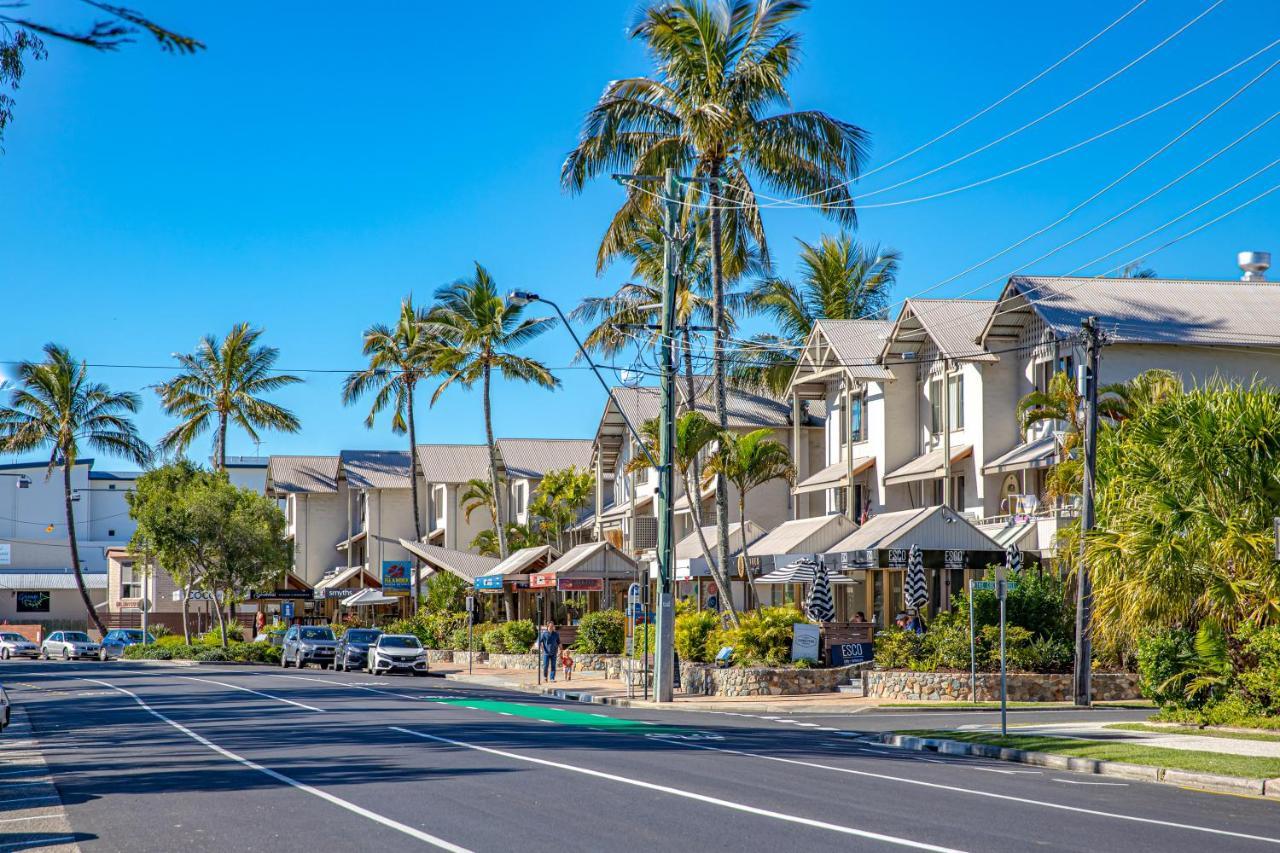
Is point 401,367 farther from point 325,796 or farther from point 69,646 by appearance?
point 325,796

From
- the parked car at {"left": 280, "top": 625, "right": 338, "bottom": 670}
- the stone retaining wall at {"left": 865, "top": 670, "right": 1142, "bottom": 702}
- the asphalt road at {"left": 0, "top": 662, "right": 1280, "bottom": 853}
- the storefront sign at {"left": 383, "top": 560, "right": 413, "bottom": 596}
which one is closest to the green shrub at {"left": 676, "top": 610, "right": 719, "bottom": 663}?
the stone retaining wall at {"left": 865, "top": 670, "right": 1142, "bottom": 702}

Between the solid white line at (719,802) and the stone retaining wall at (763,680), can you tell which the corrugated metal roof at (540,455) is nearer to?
the stone retaining wall at (763,680)

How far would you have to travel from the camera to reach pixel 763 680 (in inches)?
1307

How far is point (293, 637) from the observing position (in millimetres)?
54969

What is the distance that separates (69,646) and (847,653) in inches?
1698

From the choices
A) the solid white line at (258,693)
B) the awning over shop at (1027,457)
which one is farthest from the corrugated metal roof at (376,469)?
the awning over shop at (1027,457)

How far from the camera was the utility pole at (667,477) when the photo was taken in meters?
31.2

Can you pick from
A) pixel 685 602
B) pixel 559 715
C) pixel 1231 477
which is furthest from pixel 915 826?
pixel 685 602

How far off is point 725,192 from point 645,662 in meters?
12.2

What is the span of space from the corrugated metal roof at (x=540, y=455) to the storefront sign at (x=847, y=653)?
3715 centimetres

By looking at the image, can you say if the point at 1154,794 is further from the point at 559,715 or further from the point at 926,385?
the point at 926,385

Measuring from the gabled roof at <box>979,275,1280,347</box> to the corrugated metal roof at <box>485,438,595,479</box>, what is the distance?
3506cm

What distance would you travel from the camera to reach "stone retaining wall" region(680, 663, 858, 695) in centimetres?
3319

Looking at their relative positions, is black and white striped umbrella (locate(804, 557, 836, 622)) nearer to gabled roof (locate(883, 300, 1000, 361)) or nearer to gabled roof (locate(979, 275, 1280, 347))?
gabled roof (locate(883, 300, 1000, 361))
